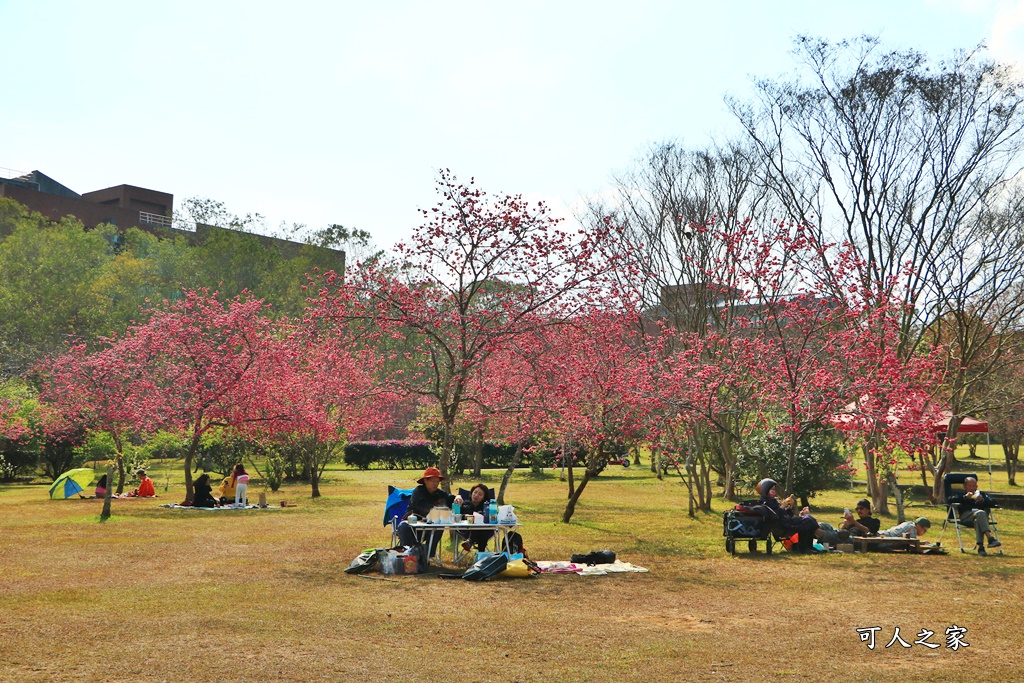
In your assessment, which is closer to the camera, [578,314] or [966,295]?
[578,314]

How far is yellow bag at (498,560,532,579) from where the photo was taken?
10750 millimetres

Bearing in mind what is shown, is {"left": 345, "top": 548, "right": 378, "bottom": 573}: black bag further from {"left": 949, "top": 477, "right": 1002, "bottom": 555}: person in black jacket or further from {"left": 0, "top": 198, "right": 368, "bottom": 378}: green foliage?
{"left": 0, "top": 198, "right": 368, "bottom": 378}: green foliage

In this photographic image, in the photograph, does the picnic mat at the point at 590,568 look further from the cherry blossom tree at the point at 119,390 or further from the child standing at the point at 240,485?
the cherry blossom tree at the point at 119,390

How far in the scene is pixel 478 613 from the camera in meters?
8.56

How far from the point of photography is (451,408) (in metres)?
15.0

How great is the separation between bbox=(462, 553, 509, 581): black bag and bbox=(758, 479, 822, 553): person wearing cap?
462 cm

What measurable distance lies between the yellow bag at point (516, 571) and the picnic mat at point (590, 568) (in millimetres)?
555

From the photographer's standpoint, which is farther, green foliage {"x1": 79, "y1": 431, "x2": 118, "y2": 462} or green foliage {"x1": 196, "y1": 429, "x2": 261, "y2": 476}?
green foliage {"x1": 196, "y1": 429, "x2": 261, "y2": 476}

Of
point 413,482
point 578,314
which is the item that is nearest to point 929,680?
point 578,314

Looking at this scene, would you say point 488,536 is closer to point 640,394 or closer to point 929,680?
point 640,394

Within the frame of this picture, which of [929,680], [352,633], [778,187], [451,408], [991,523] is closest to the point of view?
[929,680]

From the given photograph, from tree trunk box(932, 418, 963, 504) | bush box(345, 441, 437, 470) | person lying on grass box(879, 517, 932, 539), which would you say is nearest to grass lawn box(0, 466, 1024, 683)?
person lying on grass box(879, 517, 932, 539)

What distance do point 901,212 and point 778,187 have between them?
310 centimetres

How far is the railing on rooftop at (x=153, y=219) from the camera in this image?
64.5 metres
